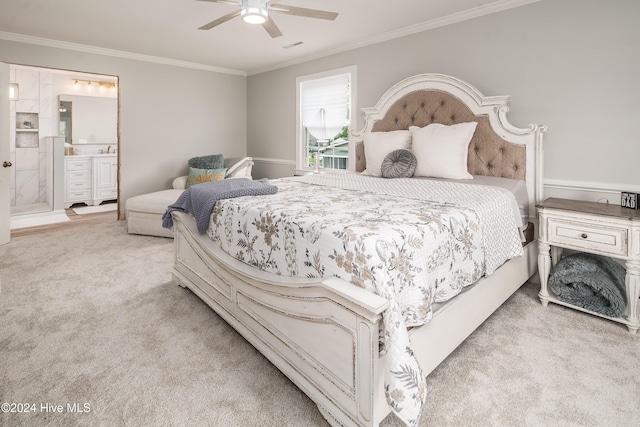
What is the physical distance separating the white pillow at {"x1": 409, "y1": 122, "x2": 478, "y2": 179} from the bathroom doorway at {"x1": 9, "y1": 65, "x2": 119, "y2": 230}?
4903 mm

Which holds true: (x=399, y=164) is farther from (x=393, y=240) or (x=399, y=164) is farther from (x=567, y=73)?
(x=393, y=240)

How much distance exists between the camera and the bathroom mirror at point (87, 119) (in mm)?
6117

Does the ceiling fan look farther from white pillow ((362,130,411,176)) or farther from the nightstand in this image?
the nightstand

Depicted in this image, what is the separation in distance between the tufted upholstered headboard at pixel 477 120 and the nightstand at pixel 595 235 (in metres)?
0.40

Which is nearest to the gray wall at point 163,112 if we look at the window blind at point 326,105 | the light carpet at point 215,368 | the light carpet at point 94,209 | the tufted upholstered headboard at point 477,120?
the light carpet at point 94,209

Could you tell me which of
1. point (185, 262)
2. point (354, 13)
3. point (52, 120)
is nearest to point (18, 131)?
point (52, 120)

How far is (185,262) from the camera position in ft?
8.54

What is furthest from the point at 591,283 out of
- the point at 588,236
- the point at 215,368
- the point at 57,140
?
the point at 57,140

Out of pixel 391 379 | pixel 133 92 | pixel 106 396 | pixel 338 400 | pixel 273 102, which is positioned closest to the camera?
pixel 391 379

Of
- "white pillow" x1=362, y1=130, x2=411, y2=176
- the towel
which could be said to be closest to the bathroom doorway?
"white pillow" x1=362, y1=130, x2=411, y2=176

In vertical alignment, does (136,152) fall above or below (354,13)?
below

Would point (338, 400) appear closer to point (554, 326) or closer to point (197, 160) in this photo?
point (554, 326)

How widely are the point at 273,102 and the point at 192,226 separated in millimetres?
3388

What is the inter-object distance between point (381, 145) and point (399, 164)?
0.39 m
